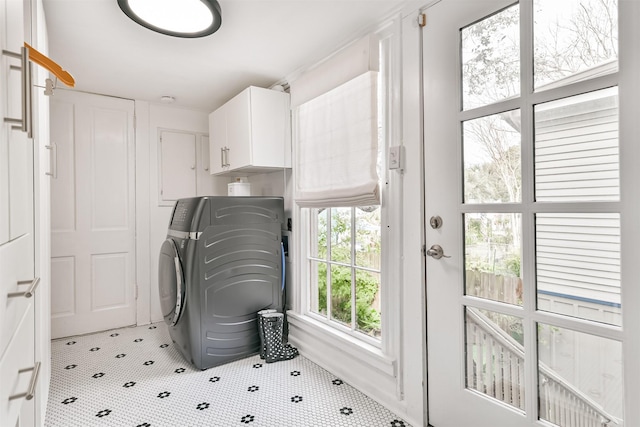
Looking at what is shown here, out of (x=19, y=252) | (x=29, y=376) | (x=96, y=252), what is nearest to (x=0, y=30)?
(x=19, y=252)

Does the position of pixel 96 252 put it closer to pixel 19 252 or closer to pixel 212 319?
pixel 212 319

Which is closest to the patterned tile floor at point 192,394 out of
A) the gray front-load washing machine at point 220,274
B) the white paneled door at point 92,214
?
the gray front-load washing machine at point 220,274

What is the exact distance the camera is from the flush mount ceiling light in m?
1.61

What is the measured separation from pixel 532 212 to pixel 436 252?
45 cm

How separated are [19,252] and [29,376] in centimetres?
35

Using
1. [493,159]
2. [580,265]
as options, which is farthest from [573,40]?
[580,265]

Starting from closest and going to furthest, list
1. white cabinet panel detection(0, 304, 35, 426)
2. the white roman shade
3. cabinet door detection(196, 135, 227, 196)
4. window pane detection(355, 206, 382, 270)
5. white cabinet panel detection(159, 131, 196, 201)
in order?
white cabinet panel detection(0, 304, 35, 426) < the white roman shade < window pane detection(355, 206, 382, 270) < white cabinet panel detection(159, 131, 196, 201) < cabinet door detection(196, 135, 227, 196)

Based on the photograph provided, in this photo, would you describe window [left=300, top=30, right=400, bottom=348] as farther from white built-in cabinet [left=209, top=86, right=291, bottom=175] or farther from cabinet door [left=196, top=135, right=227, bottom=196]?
cabinet door [left=196, top=135, right=227, bottom=196]

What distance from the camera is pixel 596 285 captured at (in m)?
1.13

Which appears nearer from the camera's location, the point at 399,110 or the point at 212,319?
the point at 399,110

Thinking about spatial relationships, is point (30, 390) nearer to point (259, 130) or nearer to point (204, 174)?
point (259, 130)

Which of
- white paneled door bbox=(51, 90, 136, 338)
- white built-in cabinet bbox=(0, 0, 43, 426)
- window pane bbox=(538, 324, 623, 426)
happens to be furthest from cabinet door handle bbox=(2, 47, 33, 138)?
white paneled door bbox=(51, 90, 136, 338)

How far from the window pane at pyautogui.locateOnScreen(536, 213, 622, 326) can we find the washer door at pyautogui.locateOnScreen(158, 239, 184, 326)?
208 centimetres

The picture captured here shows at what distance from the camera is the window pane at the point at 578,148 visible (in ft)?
3.59
